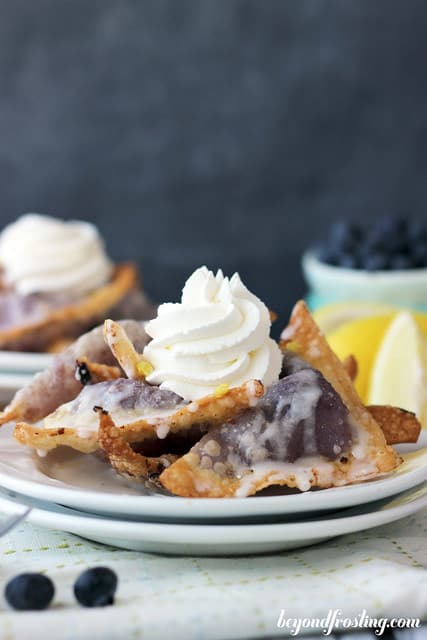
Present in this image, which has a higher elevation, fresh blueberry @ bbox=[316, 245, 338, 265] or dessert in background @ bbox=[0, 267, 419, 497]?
dessert in background @ bbox=[0, 267, 419, 497]

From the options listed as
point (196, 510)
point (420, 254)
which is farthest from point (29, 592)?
point (420, 254)

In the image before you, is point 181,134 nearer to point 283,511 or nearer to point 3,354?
point 3,354

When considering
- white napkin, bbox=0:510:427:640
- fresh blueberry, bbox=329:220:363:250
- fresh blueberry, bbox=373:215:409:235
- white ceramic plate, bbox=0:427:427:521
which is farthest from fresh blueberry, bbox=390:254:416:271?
white napkin, bbox=0:510:427:640

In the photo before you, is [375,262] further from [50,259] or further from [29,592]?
[29,592]

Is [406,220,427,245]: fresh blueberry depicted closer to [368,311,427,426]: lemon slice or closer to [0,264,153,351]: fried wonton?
[0,264,153,351]: fried wonton

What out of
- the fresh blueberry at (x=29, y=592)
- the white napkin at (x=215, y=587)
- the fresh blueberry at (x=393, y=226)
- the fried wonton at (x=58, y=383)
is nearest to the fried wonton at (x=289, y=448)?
the white napkin at (x=215, y=587)

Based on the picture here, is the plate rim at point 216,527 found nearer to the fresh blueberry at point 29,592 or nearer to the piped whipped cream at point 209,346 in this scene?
the fresh blueberry at point 29,592

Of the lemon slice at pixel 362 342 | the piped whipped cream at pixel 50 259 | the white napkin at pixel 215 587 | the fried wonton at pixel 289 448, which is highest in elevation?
the fried wonton at pixel 289 448
